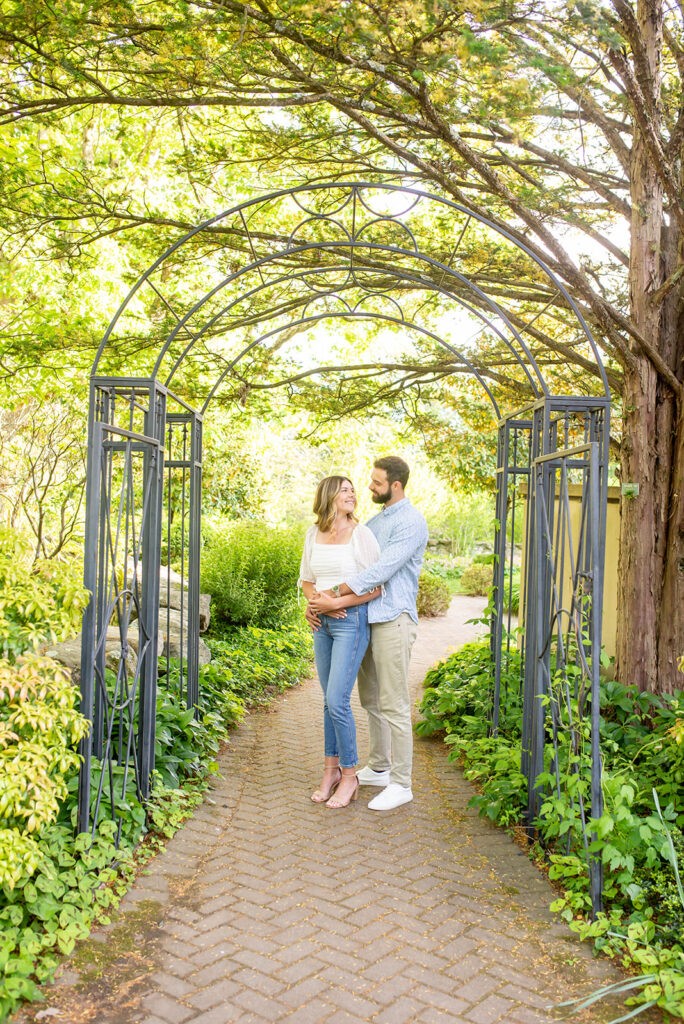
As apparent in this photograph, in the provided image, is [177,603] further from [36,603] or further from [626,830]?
[626,830]

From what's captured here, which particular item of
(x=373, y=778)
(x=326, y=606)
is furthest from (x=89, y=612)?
(x=373, y=778)

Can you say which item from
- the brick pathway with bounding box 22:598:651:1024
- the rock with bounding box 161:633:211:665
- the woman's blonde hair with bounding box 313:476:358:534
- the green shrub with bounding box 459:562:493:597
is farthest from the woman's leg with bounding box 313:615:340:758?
the green shrub with bounding box 459:562:493:597

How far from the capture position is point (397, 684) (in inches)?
181

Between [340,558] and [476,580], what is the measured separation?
13598 millimetres

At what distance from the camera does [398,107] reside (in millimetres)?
5230

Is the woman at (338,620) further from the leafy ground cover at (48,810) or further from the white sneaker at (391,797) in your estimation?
the leafy ground cover at (48,810)

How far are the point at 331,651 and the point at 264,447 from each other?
1230cm

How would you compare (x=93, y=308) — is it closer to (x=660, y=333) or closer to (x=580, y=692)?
(x=660, y=333)

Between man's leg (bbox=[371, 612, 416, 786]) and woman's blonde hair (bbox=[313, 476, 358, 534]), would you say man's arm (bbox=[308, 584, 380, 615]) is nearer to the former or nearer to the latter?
man's leg (bbox=[371, 612, 416, 786])

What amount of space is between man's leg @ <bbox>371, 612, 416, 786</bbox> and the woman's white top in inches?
14.4

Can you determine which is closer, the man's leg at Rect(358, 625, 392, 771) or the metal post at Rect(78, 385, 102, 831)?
the metal post at Rect(78, 385, 102, 831)

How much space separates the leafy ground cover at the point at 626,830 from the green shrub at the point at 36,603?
2.21 m

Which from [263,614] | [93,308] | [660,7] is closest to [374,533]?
[660,7]

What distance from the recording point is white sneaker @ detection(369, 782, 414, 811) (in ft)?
15.0
